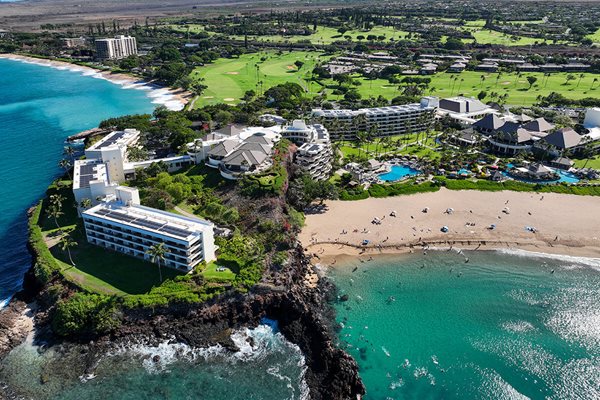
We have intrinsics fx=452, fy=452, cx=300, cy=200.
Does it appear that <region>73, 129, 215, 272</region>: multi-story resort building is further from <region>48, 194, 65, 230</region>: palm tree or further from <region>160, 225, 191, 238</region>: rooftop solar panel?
→ <region>48, 194, 65, 230</region>: palm tree

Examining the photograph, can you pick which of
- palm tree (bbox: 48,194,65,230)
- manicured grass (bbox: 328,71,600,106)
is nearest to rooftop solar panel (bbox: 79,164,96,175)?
palm tree (bbox: 48,194,65,230)

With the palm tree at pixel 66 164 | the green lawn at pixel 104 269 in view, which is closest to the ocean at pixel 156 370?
the green lawn at pixel 104 269

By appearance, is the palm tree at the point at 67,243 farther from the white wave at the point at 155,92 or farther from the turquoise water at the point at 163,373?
the white wave at the point at 155,92

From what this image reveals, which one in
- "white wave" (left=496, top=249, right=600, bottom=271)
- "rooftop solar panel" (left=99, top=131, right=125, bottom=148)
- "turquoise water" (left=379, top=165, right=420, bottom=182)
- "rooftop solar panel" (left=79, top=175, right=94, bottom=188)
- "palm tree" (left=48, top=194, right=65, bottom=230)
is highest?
"rooftop solar panel" (left=99, top=131, right=125, bottom=148)

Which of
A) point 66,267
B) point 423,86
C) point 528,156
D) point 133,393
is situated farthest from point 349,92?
point 133,393

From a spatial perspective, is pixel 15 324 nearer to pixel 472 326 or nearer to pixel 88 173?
pixel 88 173

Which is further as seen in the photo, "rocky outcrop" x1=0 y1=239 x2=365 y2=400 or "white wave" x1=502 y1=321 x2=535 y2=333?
"white wave" x1=502 y1=321 x2=535 y2=333
